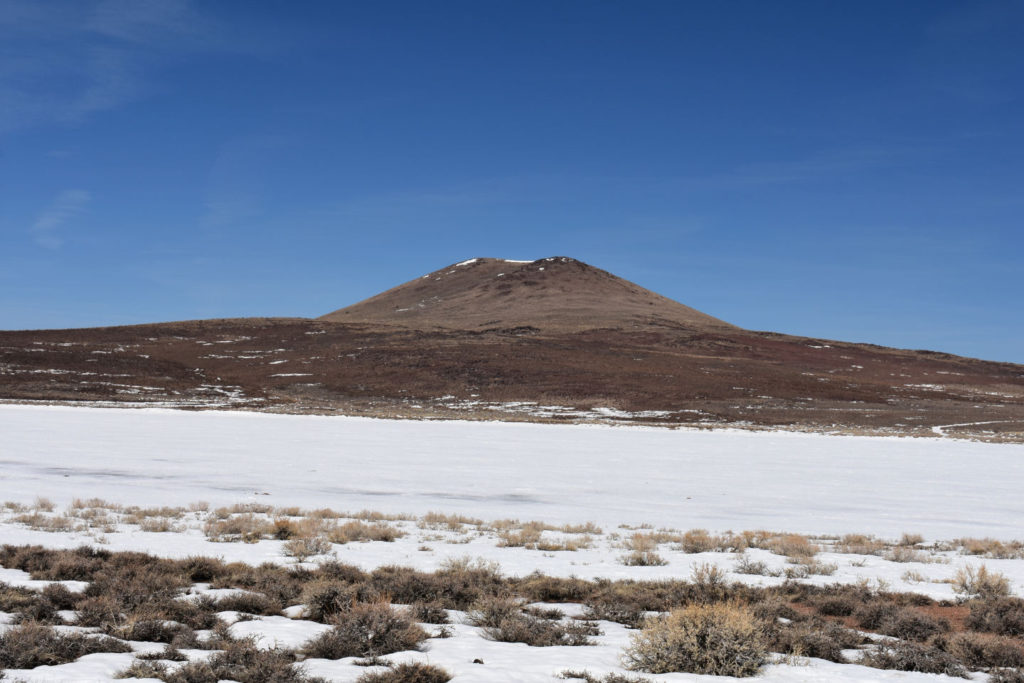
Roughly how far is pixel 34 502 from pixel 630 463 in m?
19.1

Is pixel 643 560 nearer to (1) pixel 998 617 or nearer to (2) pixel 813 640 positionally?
(2) pixel 813 640

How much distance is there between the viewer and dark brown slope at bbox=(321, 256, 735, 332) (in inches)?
4889

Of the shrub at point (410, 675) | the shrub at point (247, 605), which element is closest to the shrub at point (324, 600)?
the shrub at point (247, 605)

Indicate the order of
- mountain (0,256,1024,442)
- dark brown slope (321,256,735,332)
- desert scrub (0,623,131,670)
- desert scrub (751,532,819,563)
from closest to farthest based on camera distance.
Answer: desert scrub (0,623,131,670), desert scrub (751,532,819,563), mountain (0,256,1024,442), dark brown slope (321,256,735,332)

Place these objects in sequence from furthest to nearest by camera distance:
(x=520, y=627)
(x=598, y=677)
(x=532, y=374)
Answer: (x=532, y=374)
(x=520, y=627)
(x=598, y=677)

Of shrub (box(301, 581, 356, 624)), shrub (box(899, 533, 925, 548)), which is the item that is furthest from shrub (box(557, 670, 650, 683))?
shrub (box(899, 533, 925, 548))

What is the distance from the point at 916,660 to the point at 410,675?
459cm

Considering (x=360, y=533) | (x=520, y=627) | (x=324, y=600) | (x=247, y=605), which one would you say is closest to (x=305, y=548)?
(x=360, y=533)

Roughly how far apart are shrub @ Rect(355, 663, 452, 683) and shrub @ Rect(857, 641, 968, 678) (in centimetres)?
396

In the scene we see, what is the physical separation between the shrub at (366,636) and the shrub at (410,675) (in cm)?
77

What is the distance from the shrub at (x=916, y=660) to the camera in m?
6.68

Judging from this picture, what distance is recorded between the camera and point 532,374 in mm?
75125

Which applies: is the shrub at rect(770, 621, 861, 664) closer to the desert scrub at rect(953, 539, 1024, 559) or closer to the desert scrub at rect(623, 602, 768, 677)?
the desert scrub at rect(623, 602, 768, 677)

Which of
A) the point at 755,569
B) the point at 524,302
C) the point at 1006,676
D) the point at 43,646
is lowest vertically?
the point at 755,569
